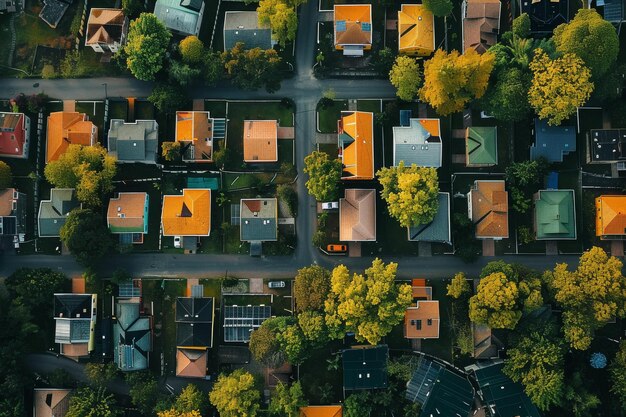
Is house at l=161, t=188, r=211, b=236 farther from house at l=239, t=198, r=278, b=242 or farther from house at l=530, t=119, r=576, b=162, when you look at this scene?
house at l=530, t=119, r=576, b=162

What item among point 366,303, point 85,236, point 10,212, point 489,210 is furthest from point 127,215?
point 489,210

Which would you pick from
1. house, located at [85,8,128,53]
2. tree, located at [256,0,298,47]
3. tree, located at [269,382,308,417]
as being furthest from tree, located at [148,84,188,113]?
tree, located at [269,382,308,417]

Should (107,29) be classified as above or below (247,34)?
above

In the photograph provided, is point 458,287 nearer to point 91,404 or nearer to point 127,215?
point 127,215

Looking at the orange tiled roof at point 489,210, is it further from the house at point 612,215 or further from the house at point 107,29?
the house at point 107,29

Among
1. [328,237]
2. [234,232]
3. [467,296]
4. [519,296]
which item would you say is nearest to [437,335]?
[467,296]

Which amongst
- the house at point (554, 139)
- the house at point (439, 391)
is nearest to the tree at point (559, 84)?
the house at point (554, 139)
